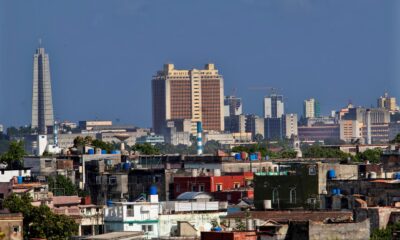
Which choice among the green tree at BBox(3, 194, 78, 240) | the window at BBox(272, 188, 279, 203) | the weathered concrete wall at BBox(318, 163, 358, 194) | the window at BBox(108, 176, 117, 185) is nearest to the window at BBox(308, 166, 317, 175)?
the weathered concrete wall at BBox(318, 163, 358, 194)

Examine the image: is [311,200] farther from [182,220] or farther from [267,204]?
[182,220]

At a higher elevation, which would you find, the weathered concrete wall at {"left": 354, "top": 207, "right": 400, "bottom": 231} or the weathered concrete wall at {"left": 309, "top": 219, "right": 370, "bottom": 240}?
the weathered concrete wall at {"left": 354, "top": 207, "right": 400, "bottom": 231}

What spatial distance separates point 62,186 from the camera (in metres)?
80.3

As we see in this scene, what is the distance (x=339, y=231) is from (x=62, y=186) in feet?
132

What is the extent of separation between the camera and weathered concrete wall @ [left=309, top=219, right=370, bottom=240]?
40469 millimetres

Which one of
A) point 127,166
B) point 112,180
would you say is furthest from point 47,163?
→ point 112,180

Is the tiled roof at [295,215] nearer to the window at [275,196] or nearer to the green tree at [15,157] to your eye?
the window at [275,196]

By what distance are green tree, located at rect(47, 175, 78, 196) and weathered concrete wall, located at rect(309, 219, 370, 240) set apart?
118 feet

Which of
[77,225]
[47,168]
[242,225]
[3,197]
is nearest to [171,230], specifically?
[242,225]

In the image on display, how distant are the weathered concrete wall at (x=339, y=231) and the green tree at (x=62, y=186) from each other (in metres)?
36.0

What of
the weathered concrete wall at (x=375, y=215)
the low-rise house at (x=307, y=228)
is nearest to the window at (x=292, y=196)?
the weathered concrete wall at (x=375, y=215)

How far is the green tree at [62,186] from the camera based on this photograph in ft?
255

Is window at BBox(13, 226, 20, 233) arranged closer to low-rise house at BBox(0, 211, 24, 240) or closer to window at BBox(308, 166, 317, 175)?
low-rise house at BBox(0, 211, 24, 240)

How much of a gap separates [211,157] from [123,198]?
15975mm
